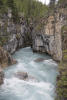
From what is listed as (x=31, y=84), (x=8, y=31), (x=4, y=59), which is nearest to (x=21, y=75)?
(x=31, y=84)

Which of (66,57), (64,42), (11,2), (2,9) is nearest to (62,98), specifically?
(66,57)

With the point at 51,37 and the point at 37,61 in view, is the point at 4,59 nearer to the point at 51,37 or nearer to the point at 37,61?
the point at 37,61

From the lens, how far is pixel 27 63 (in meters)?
27.5

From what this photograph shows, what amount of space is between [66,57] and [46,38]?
20.3 m

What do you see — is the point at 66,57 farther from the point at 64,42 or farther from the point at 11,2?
the point at 11,2

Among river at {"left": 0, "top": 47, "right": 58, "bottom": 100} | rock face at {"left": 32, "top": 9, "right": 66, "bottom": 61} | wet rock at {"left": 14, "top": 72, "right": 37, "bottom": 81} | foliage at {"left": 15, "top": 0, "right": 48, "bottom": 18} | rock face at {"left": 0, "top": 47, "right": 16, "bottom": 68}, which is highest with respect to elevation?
foliage at {"left": 15, "top": 0, "right": 48, "bottom": 18}

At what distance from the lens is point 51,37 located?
3005 centimetres

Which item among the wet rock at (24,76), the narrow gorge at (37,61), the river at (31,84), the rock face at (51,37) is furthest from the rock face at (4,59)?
the rock face at (51,37)

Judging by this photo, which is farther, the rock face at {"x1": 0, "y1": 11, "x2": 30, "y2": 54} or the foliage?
the foliage

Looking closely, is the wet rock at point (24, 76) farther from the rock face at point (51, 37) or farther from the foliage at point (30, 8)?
the foliage at point (30, 8)

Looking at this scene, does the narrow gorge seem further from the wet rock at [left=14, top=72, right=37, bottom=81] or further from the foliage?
the foliage

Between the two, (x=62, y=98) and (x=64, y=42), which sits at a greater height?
(x=64, y=42)

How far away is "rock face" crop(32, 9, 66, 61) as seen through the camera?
88.5 feet

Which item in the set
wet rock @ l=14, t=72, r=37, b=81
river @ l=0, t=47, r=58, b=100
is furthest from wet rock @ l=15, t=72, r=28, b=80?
river @ l=0, t=47, r=58, b=100
